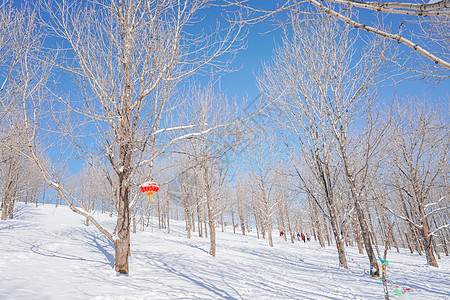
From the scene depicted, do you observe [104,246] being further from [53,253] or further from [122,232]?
[122,232]

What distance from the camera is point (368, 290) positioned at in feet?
15.0

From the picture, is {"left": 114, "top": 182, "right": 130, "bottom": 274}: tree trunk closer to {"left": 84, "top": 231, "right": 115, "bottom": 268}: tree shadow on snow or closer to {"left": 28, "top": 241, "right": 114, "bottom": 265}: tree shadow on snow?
{"left": 84, "top": 231, "right": 115, "bottom": 268}: tree shadow on snow

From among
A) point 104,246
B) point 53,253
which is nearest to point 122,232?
point 53,253

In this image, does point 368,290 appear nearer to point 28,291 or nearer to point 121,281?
point 121,281

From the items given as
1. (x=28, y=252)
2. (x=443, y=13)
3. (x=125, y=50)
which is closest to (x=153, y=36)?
(x=125, y=50)

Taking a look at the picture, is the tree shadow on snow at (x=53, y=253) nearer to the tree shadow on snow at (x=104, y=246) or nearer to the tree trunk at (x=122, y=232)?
the tree shadow on snow at (x=104, y=246)

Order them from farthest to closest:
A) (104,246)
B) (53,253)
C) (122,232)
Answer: (104,246)
(53,253)
(122,232)

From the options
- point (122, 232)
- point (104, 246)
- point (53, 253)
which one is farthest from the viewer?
point (104, 246)

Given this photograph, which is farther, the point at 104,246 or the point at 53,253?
the point at 104,246

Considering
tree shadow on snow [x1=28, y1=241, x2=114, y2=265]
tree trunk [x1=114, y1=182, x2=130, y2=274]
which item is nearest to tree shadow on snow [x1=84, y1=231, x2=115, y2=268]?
tree shadow on snow [x1=28, y1=241, x2=114, y2=265]

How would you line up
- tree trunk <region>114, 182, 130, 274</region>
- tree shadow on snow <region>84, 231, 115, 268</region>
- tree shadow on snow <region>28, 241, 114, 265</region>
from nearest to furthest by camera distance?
tree trunk <region>114, 182, 130, 274</region> → tree shadow on snow <region>28, 241, 114, 265</region> → tree shadow on snow <region>84, 231, 115, 268</region>

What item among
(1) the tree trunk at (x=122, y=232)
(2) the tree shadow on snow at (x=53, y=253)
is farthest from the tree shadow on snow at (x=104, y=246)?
(1) the tree trunk at (x=122, y=232)

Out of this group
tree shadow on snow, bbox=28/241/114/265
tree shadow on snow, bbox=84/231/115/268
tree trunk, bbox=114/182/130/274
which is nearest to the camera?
tree trunk, bbox=114/182/130/274

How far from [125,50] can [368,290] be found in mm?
7064
